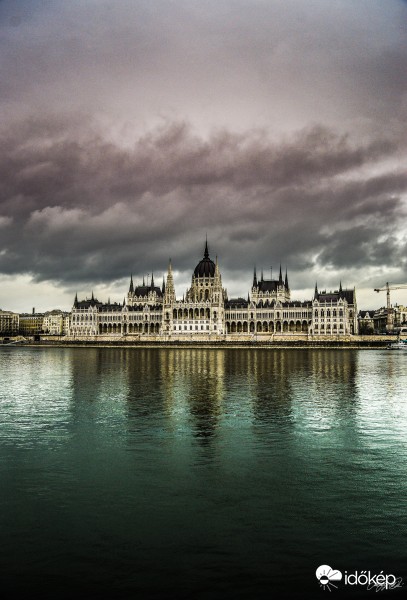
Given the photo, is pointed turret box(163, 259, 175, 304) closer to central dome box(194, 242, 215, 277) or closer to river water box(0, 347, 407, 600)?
central dome box(194, 242, 215, 277)

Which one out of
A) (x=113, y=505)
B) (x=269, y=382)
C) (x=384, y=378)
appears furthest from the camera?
(x=384, y=378)

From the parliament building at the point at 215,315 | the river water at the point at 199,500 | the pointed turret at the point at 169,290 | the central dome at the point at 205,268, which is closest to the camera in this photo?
the river water at the point at 199,500

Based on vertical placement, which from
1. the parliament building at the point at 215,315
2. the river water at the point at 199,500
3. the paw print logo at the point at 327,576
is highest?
the parliament building at the point at 215,315

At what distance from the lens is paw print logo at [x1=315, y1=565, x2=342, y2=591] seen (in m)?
9.32

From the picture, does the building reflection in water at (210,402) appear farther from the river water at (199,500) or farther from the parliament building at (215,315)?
the parliament building at (215,315)

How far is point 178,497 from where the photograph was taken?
13602 millimetres

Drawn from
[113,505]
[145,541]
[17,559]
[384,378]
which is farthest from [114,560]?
[384,378]

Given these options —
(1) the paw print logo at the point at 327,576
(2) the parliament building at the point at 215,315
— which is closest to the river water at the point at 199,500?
(1) the paw print logo at the point at 327,576

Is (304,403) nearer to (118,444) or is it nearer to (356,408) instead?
(356,408)

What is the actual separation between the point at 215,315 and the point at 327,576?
14733 cm

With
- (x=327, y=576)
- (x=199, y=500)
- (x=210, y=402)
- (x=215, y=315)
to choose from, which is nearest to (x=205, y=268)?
(x=215, y=315)

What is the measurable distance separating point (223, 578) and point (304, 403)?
21.0 m

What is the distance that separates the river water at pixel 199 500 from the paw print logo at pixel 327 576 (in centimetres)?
6

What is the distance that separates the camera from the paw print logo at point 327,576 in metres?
9.32
